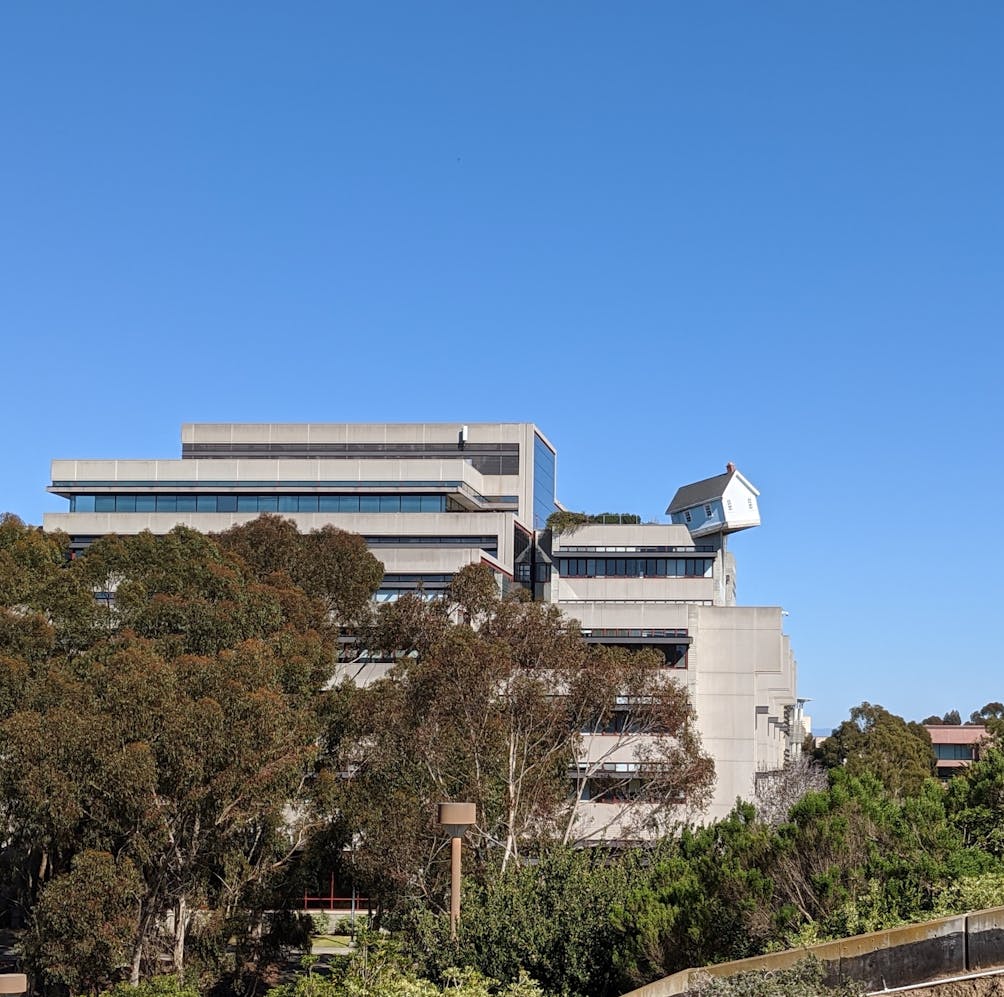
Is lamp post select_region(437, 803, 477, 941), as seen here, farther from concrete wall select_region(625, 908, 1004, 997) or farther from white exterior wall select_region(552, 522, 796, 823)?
white exterior wall select_region(552, 522, 796, 823)

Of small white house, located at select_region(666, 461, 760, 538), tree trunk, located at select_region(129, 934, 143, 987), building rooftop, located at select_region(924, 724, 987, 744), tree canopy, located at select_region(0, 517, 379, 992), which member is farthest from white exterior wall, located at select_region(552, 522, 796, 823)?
building rooftop, located at select_region(924, 724, 987, 744)

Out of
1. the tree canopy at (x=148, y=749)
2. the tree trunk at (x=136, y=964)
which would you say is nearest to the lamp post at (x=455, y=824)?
the tree canopy at (x=148, y=749)

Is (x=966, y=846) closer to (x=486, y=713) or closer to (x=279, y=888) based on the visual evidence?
(x=486, y=713)

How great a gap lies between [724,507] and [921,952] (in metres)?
50.7

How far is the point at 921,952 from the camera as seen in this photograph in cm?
1573

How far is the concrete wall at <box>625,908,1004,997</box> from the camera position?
15.5 meters

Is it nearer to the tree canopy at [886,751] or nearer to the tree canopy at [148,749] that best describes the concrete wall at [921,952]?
the tree canopy at [148,749]

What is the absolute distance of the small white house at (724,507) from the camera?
65.9 metres

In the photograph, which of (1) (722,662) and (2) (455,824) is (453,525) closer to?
(1) (722,662)

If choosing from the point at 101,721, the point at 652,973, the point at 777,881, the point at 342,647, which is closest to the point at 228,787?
the point at 101,721

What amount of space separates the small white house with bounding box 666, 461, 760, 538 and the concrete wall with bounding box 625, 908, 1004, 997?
49.9 metres

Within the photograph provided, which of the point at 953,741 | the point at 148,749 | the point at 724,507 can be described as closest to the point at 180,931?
the point at 148,749

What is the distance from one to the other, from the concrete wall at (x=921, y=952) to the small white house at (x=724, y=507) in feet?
164

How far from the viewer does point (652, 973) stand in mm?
22594
